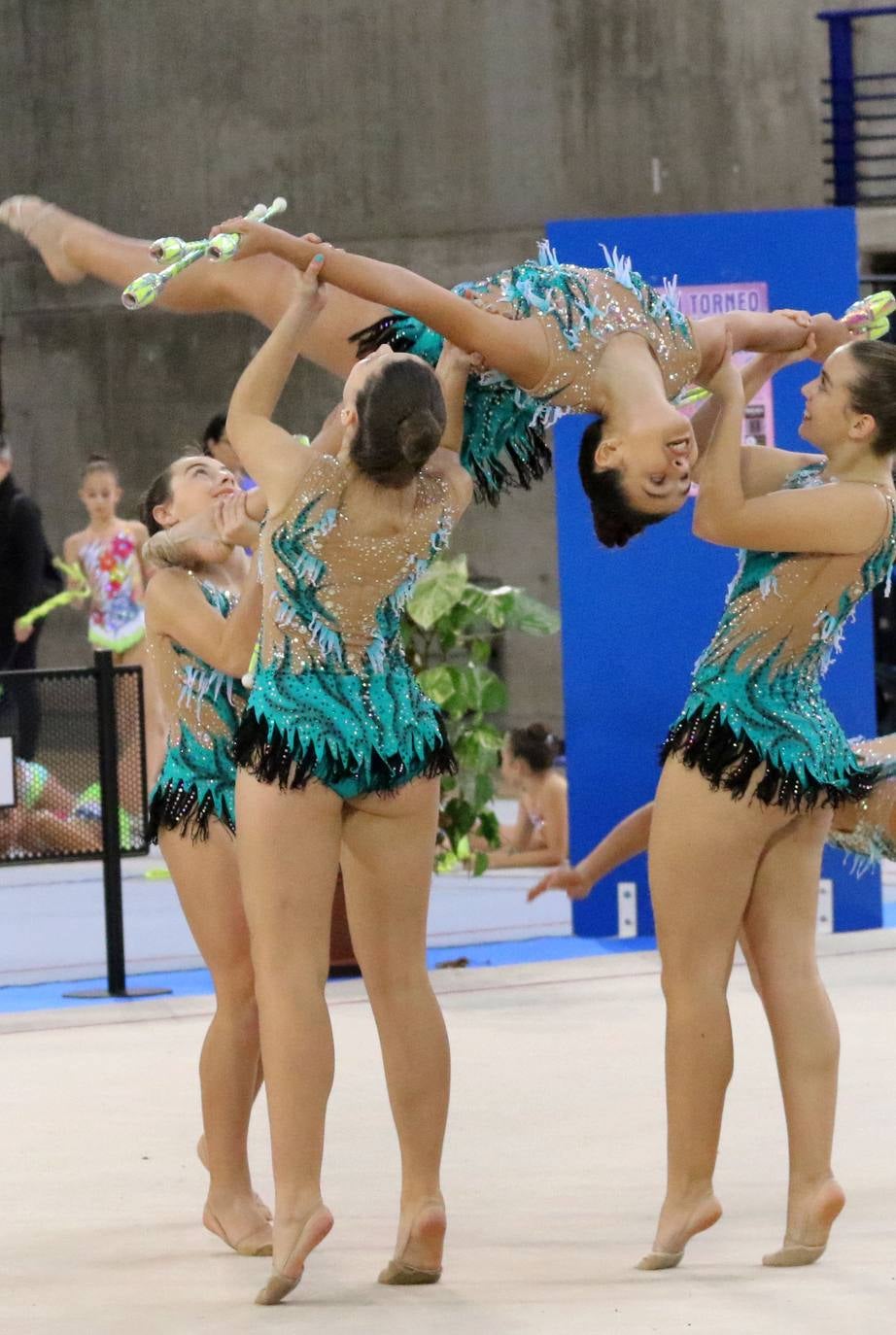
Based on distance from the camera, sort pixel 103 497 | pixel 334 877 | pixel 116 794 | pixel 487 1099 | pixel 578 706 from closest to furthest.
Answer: pixel 334 877 → pixel 487 1099 → pixel 116 794 → pixel 578 706 → pixel 103 497

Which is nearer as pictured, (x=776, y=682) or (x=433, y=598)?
(x=776, y=682)

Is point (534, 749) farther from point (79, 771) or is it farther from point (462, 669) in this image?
point (79, 771)

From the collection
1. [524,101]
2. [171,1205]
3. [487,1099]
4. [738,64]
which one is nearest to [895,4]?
[738,64]

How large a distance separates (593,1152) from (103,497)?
5.21 metres

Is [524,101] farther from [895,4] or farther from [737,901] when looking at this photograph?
[737,901]

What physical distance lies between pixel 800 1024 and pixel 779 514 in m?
0.84

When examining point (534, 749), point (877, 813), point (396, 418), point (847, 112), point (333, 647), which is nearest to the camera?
point (396, 418)

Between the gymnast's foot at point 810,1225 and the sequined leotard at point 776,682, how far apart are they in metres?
0.64

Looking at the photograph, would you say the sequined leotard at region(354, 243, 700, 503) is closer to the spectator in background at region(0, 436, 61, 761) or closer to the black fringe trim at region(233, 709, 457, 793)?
the black fringe trim at region(233, 709, 457, 793)

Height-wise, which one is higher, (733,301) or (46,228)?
(733,301)

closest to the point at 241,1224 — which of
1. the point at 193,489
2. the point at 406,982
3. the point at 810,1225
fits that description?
the point at 406,982

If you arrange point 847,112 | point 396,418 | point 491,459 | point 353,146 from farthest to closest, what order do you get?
point 353,146, point 847,112, point 491,459, point 396,418

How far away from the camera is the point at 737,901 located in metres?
3.28

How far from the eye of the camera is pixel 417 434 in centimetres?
302
